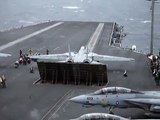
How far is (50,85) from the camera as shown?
40.9 meters

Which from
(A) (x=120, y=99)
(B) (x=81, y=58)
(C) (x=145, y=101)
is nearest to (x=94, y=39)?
(B) (x=81, y=58)

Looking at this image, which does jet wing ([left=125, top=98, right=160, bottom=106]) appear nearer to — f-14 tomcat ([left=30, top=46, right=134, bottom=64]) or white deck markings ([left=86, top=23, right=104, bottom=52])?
f-14 tomcat ([left=30, top=46, right=134, bottom=64])

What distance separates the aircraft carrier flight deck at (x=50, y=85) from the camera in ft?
103

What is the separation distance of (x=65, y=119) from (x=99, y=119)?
6.00 metres

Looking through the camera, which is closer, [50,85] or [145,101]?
[145,101]

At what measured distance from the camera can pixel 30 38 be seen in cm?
7694

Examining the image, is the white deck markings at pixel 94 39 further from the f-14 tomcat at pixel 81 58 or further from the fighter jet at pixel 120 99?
the fighter jet at pixel 120 99

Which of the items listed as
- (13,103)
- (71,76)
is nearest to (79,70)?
(71,76)

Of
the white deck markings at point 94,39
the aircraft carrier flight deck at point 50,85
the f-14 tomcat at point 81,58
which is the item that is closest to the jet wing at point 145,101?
the aircraft carrier flight deck at point 50,85

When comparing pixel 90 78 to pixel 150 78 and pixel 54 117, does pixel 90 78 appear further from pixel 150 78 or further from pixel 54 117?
pixel 54 117

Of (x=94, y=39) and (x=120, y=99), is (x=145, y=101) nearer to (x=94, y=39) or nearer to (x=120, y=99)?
(x=120, y=99)

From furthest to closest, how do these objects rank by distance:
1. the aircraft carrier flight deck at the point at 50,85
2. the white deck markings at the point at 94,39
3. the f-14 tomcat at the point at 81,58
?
the white deck markings at the point at 94,39, the f-14 tomcat at the point at 81,58, the aircraft carrier flight deck at the point at 50,85

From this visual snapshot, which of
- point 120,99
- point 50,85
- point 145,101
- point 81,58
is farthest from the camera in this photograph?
point 81,58

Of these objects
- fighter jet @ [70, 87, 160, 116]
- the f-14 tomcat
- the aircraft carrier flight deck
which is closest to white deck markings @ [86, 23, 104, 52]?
the aircraft carrier flight deck
